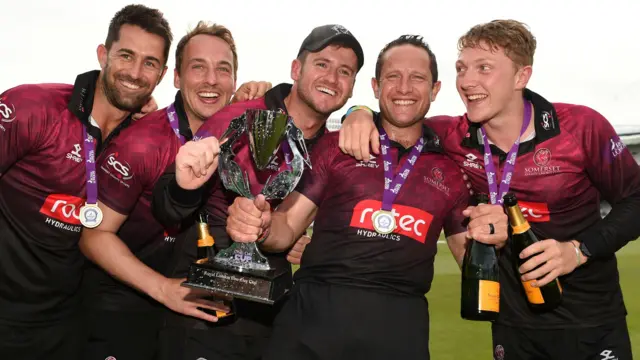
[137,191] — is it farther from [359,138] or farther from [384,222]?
[384,222]

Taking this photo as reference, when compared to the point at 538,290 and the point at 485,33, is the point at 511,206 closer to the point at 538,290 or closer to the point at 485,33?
the point at 538,290

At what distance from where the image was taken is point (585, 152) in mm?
3094

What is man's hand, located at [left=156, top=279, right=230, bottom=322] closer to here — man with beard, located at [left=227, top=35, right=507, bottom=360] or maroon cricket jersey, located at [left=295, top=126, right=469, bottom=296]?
man with beard, located at [left=227, top=35, right=507, bottom=360]

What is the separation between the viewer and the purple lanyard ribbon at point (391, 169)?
2.82 metres

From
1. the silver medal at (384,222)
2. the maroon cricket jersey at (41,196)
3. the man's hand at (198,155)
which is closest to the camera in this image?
the man's hand at (198,155)

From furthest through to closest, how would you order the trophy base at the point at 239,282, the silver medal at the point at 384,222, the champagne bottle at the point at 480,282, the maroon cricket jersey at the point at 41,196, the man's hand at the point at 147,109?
the man's hand at the point at 147,109 → the maroon cricket jersey at the point at 41,196 → the champagne bottle at the point at 480,282 → the silver medal at the point at 384,222 → the trophy base at the point at 239,282

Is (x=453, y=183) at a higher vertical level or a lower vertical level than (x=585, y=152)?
lower

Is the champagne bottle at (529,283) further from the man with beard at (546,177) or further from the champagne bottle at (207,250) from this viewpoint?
the champagne bottle at (207,250)

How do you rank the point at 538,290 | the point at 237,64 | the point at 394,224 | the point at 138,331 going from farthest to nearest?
1. the point at 237,64
2. the point at 138,331
3. the point at 538,290
4. the point at 394,224

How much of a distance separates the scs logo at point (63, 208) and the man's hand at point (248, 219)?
140 centimetres

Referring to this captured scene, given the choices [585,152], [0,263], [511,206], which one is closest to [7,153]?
[0,263]

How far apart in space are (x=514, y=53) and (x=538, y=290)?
1381 mm

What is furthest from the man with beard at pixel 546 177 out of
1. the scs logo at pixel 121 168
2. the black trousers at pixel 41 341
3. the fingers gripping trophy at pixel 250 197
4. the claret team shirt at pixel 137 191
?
the black trousers at pixel 41 341

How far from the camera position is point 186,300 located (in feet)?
9.45
